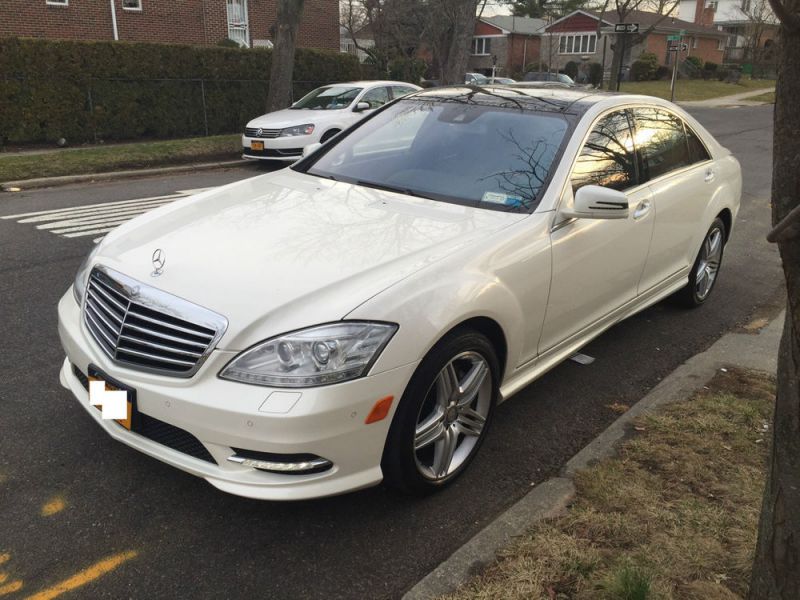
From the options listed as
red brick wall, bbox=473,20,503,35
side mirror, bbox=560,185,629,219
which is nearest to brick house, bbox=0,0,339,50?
side mirror, bbox=560,185,629,219

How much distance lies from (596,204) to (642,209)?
3.22 feet

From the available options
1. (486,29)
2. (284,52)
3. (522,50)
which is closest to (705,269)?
(284,52)

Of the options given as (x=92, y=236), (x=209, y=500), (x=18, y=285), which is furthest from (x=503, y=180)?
(x=92, y=236)

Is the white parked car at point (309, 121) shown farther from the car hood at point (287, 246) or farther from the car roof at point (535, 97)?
the car hood at point (287, 246)

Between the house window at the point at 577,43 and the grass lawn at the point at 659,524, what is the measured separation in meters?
58.5

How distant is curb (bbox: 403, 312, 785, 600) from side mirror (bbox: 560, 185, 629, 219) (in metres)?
1.13

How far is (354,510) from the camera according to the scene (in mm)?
2943

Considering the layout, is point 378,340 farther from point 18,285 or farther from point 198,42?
point 198,42

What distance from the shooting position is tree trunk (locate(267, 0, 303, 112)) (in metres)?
15.7

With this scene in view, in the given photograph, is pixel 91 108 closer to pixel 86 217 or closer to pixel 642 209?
pixel 86 217

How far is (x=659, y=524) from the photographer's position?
2789 mm

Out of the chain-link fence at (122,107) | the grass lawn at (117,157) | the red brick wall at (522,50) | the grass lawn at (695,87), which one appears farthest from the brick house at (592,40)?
the grass lawn at (117,157)

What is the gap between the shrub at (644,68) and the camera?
4691 cm

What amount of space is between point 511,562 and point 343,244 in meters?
1.47
